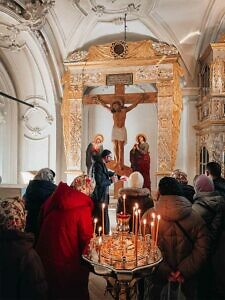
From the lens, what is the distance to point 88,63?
8.45 meters

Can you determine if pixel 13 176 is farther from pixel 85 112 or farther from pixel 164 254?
pixel 164 254

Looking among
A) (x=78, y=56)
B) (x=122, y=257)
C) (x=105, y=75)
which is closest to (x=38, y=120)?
(x=78, y=56)

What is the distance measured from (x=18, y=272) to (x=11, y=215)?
323 millimetres

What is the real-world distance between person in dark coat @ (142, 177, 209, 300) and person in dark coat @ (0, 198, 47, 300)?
A: 975mm

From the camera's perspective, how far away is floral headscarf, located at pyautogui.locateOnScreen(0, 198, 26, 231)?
6.46ft

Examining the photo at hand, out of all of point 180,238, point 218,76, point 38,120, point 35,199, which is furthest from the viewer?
point 38,120

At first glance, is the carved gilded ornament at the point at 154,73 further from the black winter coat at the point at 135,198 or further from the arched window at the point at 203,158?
the black winter coat at the point at 135,198

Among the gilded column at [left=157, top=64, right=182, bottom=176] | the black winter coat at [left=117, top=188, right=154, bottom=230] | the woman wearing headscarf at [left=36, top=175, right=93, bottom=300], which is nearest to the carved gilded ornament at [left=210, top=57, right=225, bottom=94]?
the gilded column at [left=157, top=64, right=182, bottom=176]

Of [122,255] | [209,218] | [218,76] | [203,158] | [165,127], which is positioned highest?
[218,76]

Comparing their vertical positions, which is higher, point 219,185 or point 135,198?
point 219,185

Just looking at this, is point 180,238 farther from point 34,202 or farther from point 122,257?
point 34,202

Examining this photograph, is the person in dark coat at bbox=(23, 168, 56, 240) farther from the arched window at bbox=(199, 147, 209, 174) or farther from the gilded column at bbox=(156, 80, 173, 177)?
the arched window at bbox=(199, 147, 209, 174)

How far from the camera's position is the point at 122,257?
2227 millimetres

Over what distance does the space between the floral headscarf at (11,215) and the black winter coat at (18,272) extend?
0.07 m
